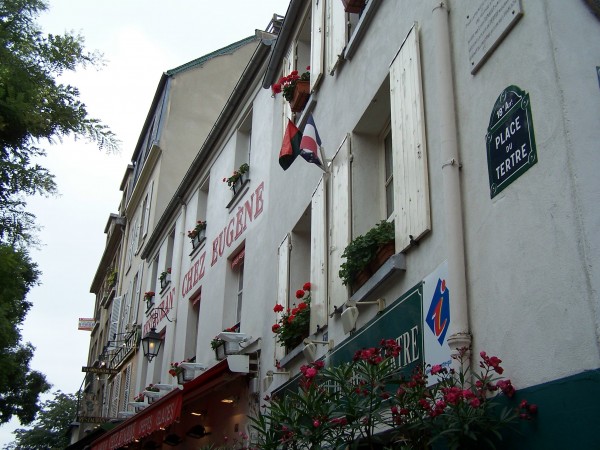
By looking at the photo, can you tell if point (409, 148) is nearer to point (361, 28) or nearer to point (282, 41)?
point (361, 28)

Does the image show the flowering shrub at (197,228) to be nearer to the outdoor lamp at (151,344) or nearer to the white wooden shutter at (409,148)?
the outdoor lamp at (151,344)

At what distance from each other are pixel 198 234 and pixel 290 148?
6.63 m

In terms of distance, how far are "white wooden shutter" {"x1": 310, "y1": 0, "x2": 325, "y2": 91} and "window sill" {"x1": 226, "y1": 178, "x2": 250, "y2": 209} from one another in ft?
10.2

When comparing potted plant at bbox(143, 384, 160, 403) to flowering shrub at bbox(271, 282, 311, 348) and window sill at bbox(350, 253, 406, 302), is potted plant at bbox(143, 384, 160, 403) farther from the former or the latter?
window sill at bbox(350, 253, 406, 302)

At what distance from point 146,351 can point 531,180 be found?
1204cm

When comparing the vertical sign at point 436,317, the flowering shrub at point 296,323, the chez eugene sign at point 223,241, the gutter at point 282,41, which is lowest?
the vertical sign at point 436,317

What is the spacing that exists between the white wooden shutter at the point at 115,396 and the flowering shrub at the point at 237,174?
10.4 m

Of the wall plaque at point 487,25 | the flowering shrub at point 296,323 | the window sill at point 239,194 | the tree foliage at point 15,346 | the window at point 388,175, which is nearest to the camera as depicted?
the wall plaque at point 487,25

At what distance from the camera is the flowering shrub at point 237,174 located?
38.0ft

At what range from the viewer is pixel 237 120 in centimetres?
1276

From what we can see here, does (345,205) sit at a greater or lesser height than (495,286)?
greater

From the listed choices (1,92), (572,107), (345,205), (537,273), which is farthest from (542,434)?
(1,92)

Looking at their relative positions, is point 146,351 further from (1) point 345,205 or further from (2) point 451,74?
(2) point 451,74

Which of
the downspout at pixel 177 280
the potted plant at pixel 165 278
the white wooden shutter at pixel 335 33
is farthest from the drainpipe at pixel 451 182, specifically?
the potted plant at pixel 165 278
